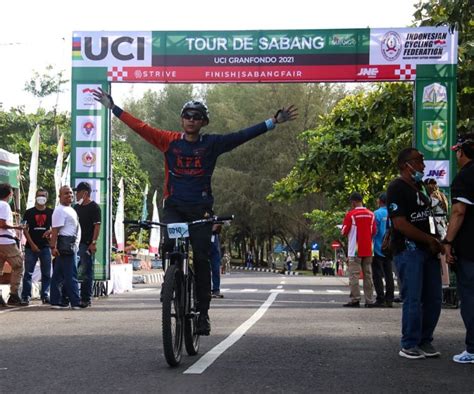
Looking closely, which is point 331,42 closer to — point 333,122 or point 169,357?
point 333,122

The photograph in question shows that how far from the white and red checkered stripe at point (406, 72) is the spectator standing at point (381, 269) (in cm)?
353

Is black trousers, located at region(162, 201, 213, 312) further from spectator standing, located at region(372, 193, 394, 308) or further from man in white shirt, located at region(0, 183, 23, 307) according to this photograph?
spectator standing, located at region(372, 193, 394, 308)

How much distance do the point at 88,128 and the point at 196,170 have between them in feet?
39.8

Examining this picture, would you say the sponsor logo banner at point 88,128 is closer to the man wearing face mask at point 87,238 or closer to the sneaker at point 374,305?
the man wearing face mask at point 87,238

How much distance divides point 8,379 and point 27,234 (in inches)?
356

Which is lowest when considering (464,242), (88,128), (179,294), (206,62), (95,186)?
(179,294)

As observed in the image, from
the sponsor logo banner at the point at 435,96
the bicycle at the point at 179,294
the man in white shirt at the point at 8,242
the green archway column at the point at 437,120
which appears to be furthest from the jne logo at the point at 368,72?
the bicycle at the point at 179,294

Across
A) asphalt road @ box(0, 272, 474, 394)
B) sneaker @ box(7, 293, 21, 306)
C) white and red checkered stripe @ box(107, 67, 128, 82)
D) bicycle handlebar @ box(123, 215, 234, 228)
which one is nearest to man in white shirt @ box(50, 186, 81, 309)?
A: sneaker @ box(7, 293, 21, 306)

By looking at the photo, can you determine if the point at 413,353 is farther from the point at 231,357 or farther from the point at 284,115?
the point at 284,115

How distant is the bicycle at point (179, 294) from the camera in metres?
7.39

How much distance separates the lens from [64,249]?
14977 millimetres

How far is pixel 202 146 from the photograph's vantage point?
844 cm

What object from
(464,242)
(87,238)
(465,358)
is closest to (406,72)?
(87,238)

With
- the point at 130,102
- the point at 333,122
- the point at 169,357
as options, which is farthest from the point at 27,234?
the point at 130,102
